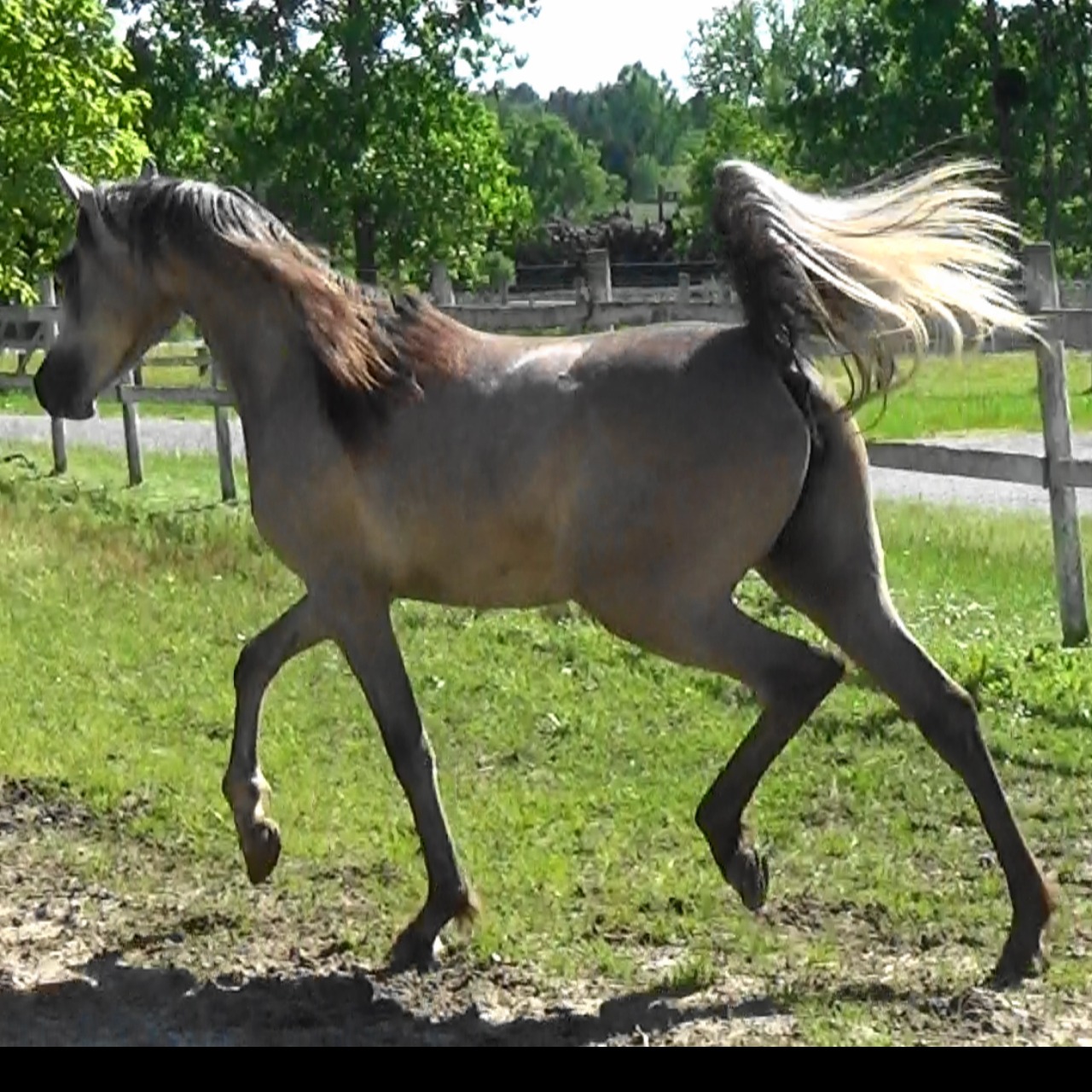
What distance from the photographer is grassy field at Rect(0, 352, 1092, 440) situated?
859 inches

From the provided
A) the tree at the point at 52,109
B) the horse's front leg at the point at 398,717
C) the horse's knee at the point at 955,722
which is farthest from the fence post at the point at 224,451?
the horse's knee at the point at 955,722

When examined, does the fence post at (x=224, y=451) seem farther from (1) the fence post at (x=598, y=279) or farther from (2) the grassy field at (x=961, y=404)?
(2) the grassy field at (x=961, y=404)

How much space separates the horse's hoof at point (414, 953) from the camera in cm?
518

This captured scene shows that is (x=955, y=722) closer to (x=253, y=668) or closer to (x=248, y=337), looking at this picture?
(x=253, y=668)

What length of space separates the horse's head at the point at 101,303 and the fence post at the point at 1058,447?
440cm

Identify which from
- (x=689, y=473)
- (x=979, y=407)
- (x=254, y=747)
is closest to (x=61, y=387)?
(x=254, y=747)

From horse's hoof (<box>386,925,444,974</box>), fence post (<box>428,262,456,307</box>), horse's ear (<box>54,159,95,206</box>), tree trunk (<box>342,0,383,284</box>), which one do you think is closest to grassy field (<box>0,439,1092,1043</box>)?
horse's hoof (<box>386,925,444,974</box>)

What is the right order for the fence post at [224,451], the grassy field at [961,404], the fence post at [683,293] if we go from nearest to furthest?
1. the fence post at [683,293]
2. the fence post at [224,451]
3. the grassy field at [961,404]

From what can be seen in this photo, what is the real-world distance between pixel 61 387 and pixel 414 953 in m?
2.10

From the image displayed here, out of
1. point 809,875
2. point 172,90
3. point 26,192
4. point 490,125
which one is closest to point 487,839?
point 809,875

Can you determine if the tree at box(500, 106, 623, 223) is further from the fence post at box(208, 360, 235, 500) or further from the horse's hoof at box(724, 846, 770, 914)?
the horse's hoof at box(724, 846, 770, 914)

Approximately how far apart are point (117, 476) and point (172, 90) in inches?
818

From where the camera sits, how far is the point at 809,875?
19.3 ft

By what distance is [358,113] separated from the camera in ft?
123
